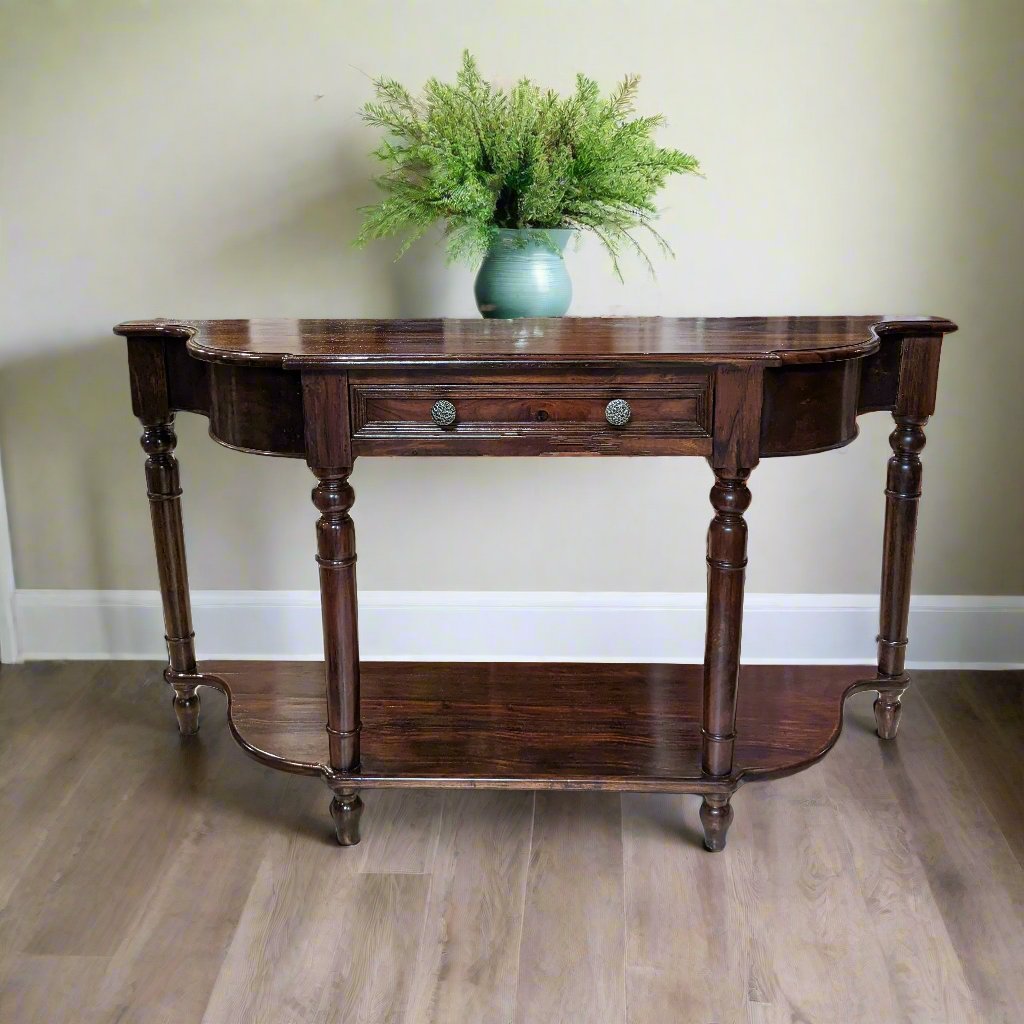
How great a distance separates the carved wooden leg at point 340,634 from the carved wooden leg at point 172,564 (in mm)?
480

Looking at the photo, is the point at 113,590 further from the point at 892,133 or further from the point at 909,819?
the point at 892,133

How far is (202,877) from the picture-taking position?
1777 mm

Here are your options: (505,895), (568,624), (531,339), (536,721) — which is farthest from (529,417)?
(568,624)

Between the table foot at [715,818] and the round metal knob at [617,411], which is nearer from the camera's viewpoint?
the round metal knob at [617,411]

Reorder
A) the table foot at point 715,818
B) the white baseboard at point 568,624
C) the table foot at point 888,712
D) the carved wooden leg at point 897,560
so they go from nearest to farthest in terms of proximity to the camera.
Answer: the table foot at point 715,818
the carved wooden leg at point 897,560
the table foot at point 888,712
the white baseboard at point 568,624

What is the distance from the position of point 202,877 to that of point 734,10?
6.25 ft

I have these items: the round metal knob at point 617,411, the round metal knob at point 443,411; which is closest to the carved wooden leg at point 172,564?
the round metal knob at point 443,411

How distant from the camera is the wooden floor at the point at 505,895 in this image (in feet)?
4.93

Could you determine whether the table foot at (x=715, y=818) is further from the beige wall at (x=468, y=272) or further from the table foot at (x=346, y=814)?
the beige wall at (x=468, y=272)

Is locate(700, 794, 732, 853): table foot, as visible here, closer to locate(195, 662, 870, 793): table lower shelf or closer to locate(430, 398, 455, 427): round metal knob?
locate(195, 662, 870, 793): table lower shelf

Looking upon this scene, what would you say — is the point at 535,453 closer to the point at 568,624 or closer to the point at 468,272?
the point at 468,272

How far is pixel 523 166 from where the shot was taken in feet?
6.06

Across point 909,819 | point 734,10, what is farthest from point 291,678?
point 734,10

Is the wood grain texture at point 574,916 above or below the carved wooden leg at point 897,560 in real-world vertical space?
below
